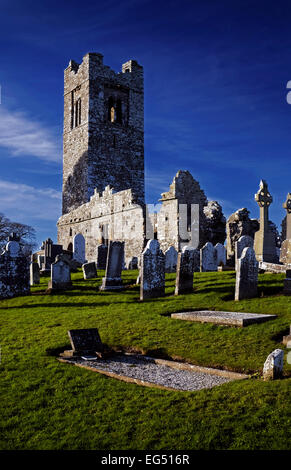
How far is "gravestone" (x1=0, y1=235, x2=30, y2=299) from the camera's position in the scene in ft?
46.1

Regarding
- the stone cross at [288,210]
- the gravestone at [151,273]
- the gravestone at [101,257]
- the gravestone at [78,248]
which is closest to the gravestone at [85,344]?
the gravestone at [151,273]

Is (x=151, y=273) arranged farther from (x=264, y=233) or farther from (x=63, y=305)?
(x=264, y=233)

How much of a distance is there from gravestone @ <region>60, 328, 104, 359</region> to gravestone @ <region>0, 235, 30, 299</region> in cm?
710

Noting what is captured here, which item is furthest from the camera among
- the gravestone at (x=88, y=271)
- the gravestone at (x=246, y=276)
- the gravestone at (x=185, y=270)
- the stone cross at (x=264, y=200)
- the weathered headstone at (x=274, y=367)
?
the gravestone at (x=88, y=271)

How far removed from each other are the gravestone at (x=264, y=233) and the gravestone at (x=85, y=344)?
33.3 feet

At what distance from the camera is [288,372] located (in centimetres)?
574

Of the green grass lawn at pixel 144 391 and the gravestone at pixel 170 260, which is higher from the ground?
the gravestone at pixel 170 260

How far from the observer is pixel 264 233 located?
16344mm

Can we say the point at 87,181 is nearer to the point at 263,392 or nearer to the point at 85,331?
the point at 85,331

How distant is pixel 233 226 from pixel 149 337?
13.8 m

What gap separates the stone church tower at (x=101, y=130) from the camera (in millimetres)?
39406

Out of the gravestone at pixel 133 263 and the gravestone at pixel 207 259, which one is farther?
the gravestone at pixel 133 263

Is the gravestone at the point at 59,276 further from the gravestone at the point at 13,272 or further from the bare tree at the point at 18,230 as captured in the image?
the bare tree at the point at 18,230

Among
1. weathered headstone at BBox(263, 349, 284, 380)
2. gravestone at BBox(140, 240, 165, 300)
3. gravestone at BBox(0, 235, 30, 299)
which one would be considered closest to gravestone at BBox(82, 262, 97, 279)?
gravestone at BBox(0, 235, 30, 299)
